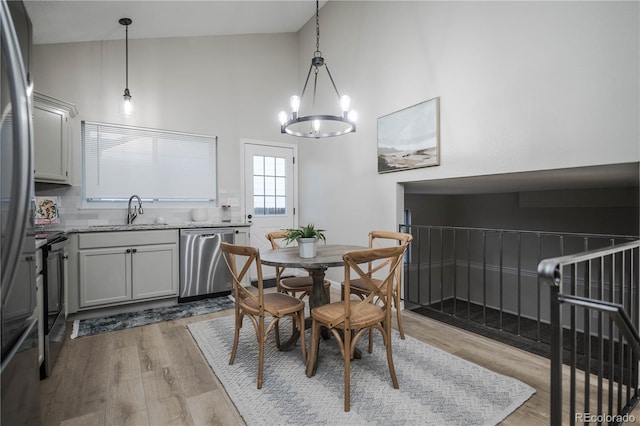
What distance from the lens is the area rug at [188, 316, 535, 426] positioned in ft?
5.74

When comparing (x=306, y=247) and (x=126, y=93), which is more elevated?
(x=126, y=93)

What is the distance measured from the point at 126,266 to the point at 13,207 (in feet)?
9.34

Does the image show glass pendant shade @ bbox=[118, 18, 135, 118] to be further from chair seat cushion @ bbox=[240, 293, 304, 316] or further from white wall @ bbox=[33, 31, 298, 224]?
chair seat cushion @ bbox=[240, 293, 304, 316]

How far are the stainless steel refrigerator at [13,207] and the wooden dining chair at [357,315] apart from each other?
131 cm

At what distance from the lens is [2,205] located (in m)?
0.87

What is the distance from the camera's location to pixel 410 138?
11.0 ft

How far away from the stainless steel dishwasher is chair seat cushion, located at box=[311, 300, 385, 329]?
2207 mm

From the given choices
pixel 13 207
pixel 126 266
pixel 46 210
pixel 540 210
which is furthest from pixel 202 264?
pixel 540 210

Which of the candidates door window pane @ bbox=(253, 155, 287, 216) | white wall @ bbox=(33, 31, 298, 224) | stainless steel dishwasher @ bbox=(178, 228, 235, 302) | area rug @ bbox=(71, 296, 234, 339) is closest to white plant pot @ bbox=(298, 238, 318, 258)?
area rug @ bbox=(71, 296, 234, 339)

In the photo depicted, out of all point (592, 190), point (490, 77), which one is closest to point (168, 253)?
point (490, 77)

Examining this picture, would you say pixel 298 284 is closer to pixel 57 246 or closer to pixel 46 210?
pixel 57 246

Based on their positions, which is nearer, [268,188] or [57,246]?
[57,246]

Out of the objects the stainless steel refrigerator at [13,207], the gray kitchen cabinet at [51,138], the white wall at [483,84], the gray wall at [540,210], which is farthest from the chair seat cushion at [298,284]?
the gray wall at [540,210]

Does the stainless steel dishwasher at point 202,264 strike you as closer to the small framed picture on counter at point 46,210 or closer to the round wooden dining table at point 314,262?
the small framed picture on counter at point 46,210
